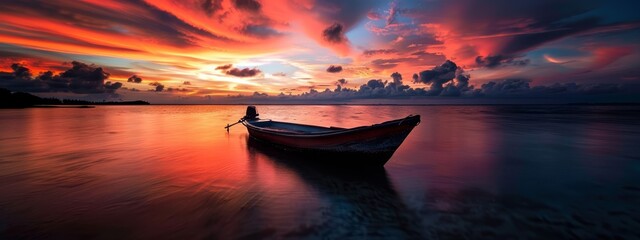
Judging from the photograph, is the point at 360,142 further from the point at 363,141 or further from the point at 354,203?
the point at 354,203

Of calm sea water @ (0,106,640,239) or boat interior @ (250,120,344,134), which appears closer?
calm sea water @ (0,106,640,239)

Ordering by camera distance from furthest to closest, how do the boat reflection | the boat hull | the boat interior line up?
the boat interior → the boat hull → the boat reflection

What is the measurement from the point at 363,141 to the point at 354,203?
3.09 metres

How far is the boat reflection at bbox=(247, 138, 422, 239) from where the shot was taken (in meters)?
5.29

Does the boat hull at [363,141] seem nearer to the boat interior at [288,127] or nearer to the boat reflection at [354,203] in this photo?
the boat reflection at [354,203]

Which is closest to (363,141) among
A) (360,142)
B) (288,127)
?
(360,142)

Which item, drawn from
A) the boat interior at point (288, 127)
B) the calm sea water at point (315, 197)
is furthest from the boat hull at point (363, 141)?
the boat interior at point (288, 127)

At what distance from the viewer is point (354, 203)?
673 cm

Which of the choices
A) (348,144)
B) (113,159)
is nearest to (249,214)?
(348,144)

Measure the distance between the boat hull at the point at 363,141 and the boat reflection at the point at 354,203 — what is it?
50 centimetres

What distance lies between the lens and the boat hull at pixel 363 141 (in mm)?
8836

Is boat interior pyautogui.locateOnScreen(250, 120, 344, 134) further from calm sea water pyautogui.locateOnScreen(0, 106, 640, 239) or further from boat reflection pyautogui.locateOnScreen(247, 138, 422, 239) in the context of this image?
boat reflection pyautogui.locateOnScreen(247, 138, 422, 239)

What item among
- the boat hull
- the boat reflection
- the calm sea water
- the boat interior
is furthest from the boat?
the boat interior

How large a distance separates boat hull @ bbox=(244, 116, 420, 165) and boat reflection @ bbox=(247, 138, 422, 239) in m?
0.50
